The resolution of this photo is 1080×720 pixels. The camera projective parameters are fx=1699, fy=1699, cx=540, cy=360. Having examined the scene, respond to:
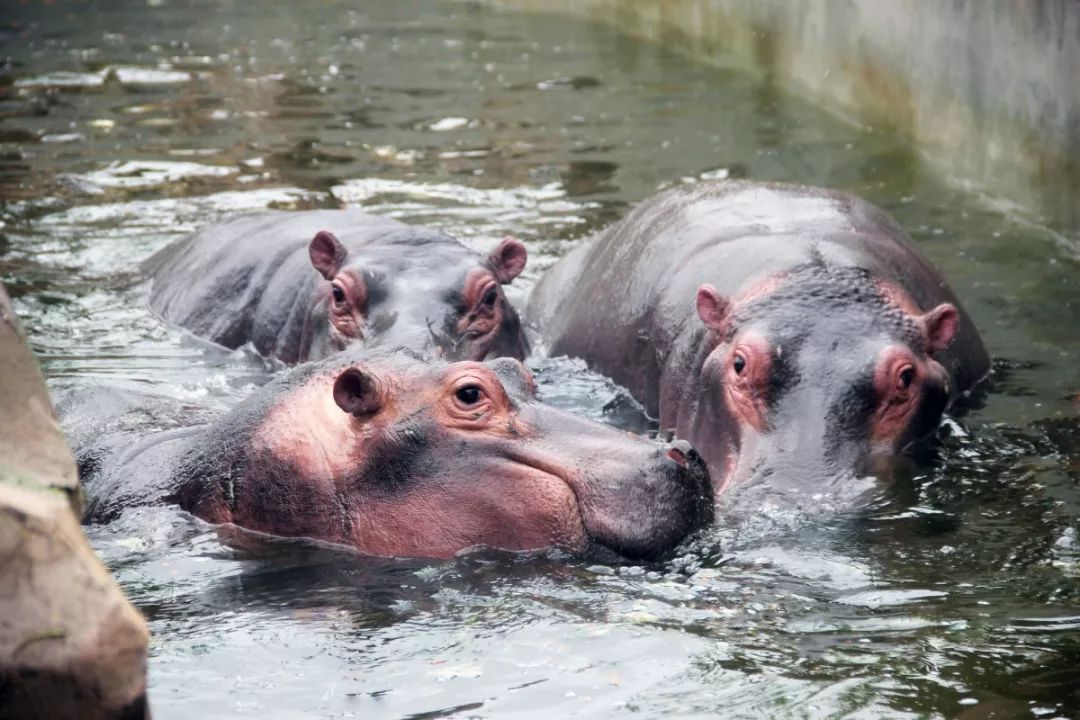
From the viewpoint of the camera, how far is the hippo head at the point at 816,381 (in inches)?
248

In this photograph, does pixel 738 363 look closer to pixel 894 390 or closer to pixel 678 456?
pixel 894 390

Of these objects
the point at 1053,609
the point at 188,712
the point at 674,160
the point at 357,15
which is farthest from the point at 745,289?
the point at 357,15

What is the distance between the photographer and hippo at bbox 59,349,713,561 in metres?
5.25

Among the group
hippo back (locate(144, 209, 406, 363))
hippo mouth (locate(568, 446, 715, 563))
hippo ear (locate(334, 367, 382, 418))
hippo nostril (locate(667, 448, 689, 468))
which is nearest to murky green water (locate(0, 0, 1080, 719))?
hippo mouth (locate(568, 446, 715, 563))

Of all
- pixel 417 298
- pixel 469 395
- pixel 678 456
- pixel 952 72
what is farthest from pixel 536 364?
pixel 952 72

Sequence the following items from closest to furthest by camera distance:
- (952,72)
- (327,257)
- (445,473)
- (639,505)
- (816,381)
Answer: (639,505), (445,473), (816,381), (327,257), (952,72)

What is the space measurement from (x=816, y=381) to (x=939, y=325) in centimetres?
71

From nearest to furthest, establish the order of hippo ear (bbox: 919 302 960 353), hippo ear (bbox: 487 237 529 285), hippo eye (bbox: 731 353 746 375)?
hippo eye (bbox: 731 353 746 375)
hippo ear (bbox: 919 302 960 353)
hippo ear (bbox: 487 237 529 285)

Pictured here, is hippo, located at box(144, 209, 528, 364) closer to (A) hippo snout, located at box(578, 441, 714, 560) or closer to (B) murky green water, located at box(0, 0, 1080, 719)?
(B) murky green water, located at box(0, 0, 1080, 719)

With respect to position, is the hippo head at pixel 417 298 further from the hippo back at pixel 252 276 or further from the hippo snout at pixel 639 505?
the hippo snout at pixel 639 505

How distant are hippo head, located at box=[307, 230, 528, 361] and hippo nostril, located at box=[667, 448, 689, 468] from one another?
8.68ft

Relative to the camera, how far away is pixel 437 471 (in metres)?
5.34

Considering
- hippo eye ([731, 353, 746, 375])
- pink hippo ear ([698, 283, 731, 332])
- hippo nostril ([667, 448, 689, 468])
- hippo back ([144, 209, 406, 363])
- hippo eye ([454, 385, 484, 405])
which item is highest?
hippo eye ([454, 385, 484, 405])

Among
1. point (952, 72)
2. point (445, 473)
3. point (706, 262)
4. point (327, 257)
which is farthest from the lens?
point (952, 72)
